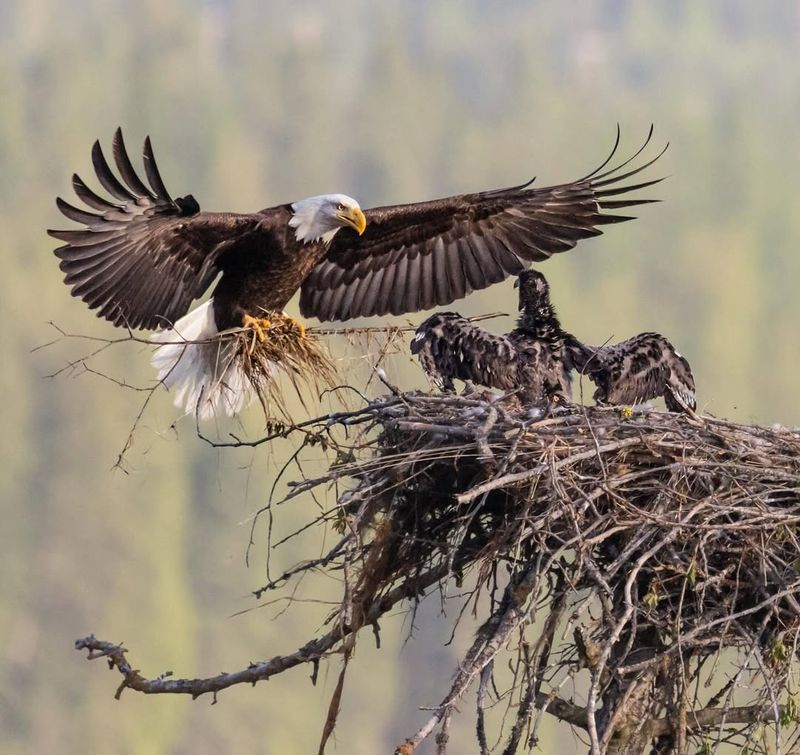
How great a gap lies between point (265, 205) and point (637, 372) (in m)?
48.9

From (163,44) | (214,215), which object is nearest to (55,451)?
(163,44)

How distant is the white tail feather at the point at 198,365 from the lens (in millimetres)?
9094

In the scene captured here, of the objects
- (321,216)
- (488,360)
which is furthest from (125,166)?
(488,360)

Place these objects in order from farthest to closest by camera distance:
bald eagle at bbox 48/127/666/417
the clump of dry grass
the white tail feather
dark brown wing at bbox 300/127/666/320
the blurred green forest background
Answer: the blurred green forest background
dark brown wing at bbox 300/127/666/320
the white tail feather
bald eagle at bbox 48/127/666/417
the clump of dry grass

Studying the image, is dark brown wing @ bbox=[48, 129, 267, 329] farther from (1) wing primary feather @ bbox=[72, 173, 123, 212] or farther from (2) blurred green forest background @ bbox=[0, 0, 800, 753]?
(2) blurred green forest background @ bbox=[0, 0, 800, 753]

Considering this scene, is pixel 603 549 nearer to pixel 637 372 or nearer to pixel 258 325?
pixel 637 372

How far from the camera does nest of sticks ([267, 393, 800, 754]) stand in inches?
252

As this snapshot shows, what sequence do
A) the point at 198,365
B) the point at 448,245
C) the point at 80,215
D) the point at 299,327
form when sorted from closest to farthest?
the point at 80,215 → the point at 299,327 → the point at 198,365 → the point at 448,245

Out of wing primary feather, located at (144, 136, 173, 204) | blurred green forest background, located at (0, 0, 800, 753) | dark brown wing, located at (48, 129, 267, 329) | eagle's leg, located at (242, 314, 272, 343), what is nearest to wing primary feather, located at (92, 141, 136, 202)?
dark brown wing, located at (48, 129, 267, 329)

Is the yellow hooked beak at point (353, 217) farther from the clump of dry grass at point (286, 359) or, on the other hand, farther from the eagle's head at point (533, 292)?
the eagle's head at point (533, 292)

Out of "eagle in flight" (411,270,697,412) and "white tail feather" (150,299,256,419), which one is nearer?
"eagle in flight" (411,270,697,412)

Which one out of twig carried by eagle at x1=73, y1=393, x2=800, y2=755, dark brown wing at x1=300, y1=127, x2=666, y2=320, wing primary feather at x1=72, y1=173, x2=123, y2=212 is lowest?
twig carried by eagle at x1=73, y1=393, x2=800, y2=755

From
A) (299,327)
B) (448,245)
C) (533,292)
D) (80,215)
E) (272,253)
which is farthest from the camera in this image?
(448,245)

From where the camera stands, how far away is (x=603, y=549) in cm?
684
